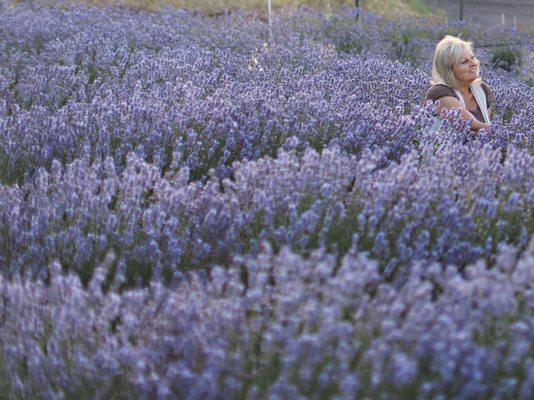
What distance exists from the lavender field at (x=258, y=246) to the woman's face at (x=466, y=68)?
0.27 meters

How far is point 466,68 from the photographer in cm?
460

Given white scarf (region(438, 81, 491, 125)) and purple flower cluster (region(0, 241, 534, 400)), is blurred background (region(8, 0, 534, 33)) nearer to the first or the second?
white scarf (region(438, 81, 491, 125))

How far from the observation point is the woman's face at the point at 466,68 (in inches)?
181

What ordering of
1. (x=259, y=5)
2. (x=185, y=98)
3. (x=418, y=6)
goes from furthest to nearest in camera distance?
(x=418, y=6) → (x=259, y=5) → (x=185, y=98)

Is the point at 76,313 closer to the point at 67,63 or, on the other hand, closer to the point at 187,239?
the point at 187,239

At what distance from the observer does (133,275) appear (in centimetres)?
255

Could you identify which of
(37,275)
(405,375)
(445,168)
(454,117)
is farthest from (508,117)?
(405,375)

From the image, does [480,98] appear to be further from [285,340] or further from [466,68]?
[285,340]

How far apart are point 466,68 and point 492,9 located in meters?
9.83

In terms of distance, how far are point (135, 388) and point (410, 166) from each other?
1216mm

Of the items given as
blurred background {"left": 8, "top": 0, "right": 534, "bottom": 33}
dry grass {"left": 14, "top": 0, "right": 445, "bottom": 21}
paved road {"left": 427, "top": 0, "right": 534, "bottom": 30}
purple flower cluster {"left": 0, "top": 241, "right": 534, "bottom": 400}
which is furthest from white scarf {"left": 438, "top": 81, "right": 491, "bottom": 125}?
paved road {"left": 427, "top": 0, "right": 534, "bottom": 30}

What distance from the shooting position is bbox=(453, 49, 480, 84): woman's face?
4.59 meters

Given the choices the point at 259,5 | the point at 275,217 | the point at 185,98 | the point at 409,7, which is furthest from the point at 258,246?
the point at 409,7

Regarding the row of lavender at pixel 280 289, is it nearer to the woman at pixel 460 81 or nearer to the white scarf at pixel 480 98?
the woman at pixel 460 81
